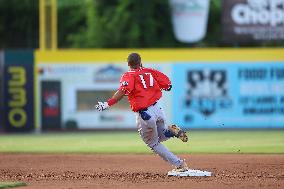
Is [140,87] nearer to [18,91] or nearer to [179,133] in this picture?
[179,133]

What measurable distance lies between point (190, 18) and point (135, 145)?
14658 millimetres

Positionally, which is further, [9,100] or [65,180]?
[9,100]

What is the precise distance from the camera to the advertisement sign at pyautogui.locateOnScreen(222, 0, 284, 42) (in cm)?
3403

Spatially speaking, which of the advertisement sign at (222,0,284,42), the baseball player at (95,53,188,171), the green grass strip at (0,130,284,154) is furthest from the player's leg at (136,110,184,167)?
the advertisement sign at (222,0,284,42)

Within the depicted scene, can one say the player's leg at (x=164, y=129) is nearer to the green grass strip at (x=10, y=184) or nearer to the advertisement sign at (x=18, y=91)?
the green grass strip at (x=10, y=184)

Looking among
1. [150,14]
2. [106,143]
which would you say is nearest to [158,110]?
[106,143]

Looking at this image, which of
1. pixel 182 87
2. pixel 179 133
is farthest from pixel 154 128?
pixel 182 87

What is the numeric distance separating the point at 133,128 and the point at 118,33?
9.67 m

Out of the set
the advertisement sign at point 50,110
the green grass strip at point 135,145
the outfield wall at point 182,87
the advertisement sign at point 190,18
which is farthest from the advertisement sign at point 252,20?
the green grass strip at point 135,145

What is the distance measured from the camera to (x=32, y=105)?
3309 cm

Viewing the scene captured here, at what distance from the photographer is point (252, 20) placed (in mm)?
34156

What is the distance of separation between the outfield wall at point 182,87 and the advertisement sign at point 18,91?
368mm

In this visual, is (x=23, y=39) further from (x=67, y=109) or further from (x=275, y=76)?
(x=275, y=76)

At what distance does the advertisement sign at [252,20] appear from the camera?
1340 inches
